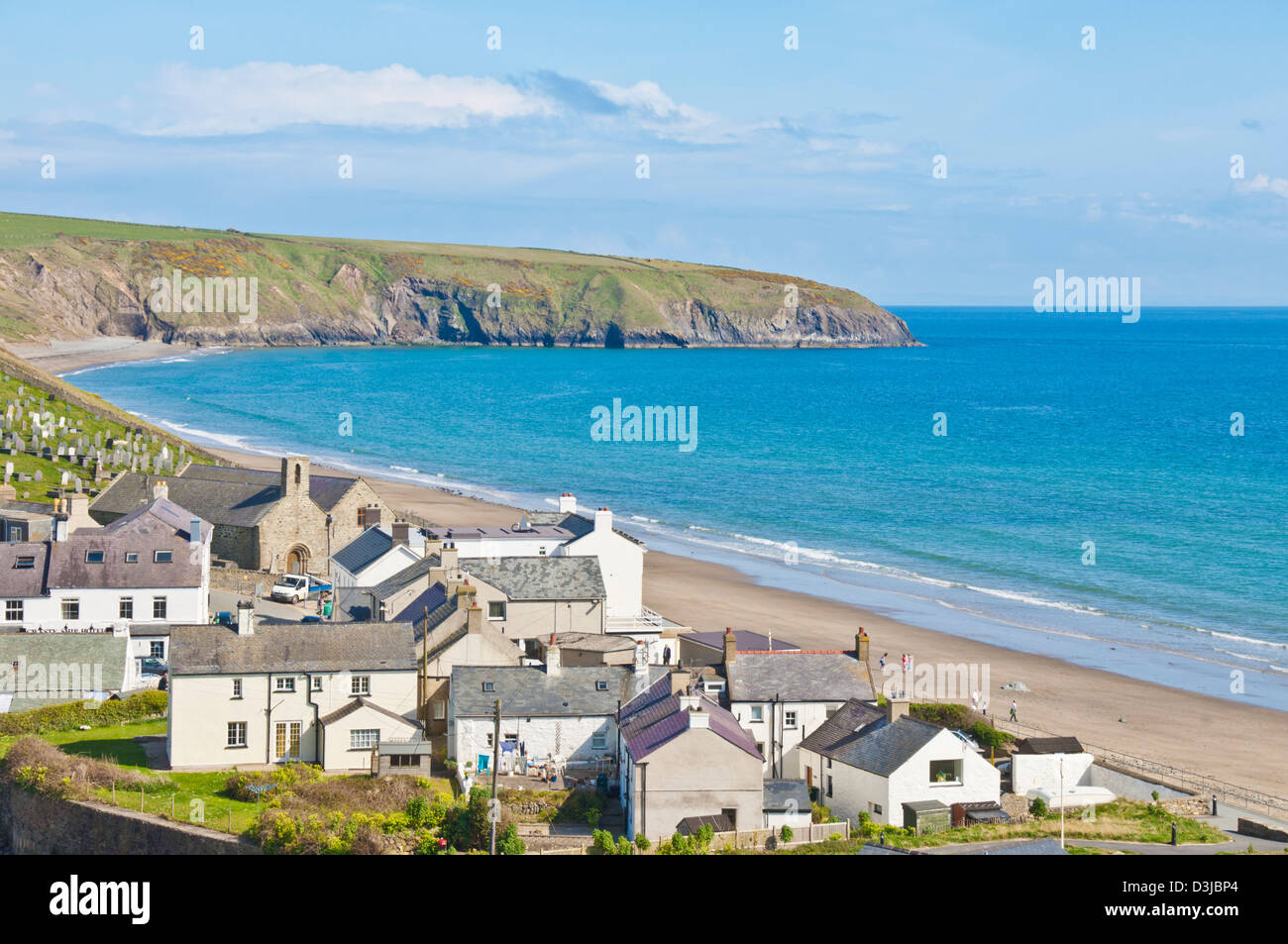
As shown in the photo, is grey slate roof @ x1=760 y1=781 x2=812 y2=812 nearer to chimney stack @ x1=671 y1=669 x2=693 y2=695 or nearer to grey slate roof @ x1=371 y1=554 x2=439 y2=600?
chimney stack @ x1=671 y1=669 x2=693 y2=695

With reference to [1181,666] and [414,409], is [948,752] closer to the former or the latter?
[1181,666]

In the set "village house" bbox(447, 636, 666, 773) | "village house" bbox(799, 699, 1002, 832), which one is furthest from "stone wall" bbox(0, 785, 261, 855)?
"village house" bbox(799, 699, 1002, 832)

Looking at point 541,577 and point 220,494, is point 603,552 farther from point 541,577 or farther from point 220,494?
point 220,494

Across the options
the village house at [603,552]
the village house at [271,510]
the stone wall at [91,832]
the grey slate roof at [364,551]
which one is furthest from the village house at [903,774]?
the village house at [271,510]

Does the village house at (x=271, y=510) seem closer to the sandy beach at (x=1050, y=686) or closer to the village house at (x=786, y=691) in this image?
the sandy beach at (x=1050, y=686)

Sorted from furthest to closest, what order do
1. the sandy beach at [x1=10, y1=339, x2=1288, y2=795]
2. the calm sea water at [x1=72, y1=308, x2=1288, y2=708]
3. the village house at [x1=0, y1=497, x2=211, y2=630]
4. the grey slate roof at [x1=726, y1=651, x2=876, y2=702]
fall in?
1. the calm sea water at [x1=72, y1=308, x2=1288, y2=708]
2. the village house at [x1=0, y1=497, x2=211, y2=630]
3. the sandy beach at [x1=10, y1=339, x2=1288, y2=795]
4. the grey slate roof at [x1=726, y1=651, x2=876, y2=702]

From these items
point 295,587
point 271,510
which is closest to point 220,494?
point 271,510
